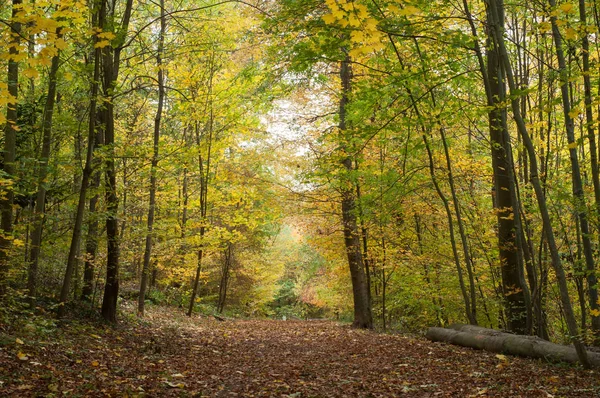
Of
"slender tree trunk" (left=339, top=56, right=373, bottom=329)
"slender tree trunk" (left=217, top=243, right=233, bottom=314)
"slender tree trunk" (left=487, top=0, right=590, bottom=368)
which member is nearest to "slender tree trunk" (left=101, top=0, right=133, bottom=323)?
"slender tree trunk" (left=339, top=56, right=373, bottom=329)

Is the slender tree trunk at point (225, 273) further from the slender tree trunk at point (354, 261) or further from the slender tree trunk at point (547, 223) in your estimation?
the slender tree trunk at point (547, 223)

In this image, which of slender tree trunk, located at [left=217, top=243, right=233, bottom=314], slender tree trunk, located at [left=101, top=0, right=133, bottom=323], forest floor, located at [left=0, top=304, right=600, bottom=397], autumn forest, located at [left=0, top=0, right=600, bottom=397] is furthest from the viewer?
slender tree trunk, located at [left=217, top=243, right=233, bottom=314]

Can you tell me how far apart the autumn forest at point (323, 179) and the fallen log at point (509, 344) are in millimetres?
42

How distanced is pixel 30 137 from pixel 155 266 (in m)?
8.45

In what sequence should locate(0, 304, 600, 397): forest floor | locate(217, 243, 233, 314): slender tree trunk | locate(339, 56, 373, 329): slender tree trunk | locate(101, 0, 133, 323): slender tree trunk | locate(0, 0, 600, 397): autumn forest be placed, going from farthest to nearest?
locate(217, 243, 233, 314): slender tree trunk < locate(339, 56, 373, 329): slender tree trunk < locate(101, 0, 133, 323): slender tree trunk < locate(0, 0, 600, 397): autumn forest < locate(0, 304, 600, 397): forest floor

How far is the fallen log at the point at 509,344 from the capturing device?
693cm

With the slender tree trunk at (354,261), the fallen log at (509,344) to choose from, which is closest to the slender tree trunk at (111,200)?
the slender tree trunk at (354,261)

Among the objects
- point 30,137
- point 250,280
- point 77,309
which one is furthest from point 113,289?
point 250,280

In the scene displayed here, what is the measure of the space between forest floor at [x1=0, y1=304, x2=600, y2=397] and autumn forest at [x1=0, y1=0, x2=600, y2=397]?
0.20 feet

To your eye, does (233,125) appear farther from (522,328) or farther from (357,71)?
(522,328)

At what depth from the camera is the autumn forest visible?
5734mm

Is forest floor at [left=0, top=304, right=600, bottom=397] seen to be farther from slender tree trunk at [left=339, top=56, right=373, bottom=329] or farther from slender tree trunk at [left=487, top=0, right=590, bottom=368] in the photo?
slender tree trunk at [left=339, top=56, right=373, bottom=329]

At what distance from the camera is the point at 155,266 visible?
55.0 ft

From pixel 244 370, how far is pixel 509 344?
4795mm
